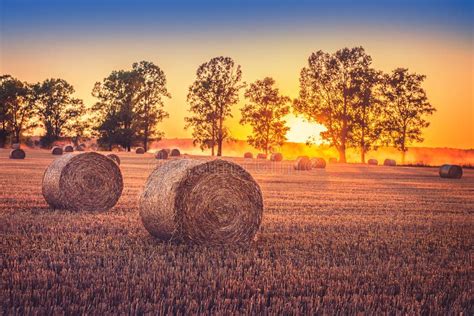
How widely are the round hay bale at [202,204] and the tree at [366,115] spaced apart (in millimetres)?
53196

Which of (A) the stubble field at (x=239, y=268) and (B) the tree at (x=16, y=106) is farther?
(B) the tree at (x=16, y=106)

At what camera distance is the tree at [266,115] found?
71.6 metres

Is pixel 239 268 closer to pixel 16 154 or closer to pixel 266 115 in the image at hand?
pixel 16 154

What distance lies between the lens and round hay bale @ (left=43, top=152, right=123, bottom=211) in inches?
553

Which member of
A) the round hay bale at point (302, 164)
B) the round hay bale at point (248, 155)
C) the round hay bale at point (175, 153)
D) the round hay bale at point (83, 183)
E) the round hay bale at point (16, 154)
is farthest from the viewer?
the round hay bale at point (248, 155)

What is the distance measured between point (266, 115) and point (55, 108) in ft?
93.6

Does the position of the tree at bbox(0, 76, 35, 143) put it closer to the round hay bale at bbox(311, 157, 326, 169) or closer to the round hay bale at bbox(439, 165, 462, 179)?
the round hay bale at bbox(311, 157, 326, 169)

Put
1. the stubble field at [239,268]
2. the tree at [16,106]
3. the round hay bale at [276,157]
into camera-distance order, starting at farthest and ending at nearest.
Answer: the tree at [16,106]
the round hay bale at [276,157]
the stubble field at [239,268]

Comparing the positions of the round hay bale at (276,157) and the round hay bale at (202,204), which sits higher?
the round hay bale at (276,157)

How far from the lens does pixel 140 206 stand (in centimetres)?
1025

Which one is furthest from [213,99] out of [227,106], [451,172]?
[451,172]

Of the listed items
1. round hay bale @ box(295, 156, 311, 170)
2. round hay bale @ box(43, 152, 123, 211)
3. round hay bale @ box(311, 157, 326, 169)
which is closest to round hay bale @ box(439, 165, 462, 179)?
round hay bale @ box(295, 156, 311, 170)

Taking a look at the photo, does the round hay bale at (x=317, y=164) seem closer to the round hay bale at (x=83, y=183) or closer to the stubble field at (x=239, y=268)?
the round hay bale at (x=83, y=183)

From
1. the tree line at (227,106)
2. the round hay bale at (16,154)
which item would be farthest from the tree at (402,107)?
the round hay bale at (16,154)
